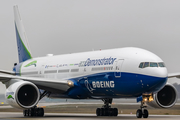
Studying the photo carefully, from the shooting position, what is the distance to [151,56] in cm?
2455

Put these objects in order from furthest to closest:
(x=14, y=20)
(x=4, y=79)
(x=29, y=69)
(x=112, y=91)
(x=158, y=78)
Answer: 1. (x=14, y=20)
2. (x=29, y=69)
3. (x=4, y=79)
4. (x=112, y=91)
5. (x=158, y=78)

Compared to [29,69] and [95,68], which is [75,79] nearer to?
[95,68]

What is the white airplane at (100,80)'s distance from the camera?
23984 millimetres

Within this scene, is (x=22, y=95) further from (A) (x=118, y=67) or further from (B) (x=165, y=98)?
(B) (x=165, y=98)

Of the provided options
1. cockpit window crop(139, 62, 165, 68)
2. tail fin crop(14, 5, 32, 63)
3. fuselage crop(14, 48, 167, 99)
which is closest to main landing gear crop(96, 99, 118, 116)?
fuselage crop(14, 48, 167, 99)

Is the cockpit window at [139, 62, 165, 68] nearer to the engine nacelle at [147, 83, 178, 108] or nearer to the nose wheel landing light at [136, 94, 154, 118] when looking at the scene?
the nose wheel landing light at [136, 94, 154, 118]

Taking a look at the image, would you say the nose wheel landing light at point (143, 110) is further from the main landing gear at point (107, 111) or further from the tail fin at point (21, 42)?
the tail fin at point (21, 42)

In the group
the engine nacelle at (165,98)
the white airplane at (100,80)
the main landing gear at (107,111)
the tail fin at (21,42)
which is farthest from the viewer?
the tail fin at (21,42)

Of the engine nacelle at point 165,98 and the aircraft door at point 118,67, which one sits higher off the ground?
the aircraft door at point 118,67

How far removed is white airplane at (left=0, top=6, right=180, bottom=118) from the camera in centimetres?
2398

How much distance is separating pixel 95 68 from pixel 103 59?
843 millimetres

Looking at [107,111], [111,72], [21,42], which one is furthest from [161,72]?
[21,42]

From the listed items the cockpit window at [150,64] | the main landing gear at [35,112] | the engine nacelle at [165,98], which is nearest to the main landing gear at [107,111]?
the engine nacelle at [165,98]

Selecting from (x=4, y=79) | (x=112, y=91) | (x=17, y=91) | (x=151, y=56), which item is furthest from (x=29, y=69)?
(x=151, y=56)
